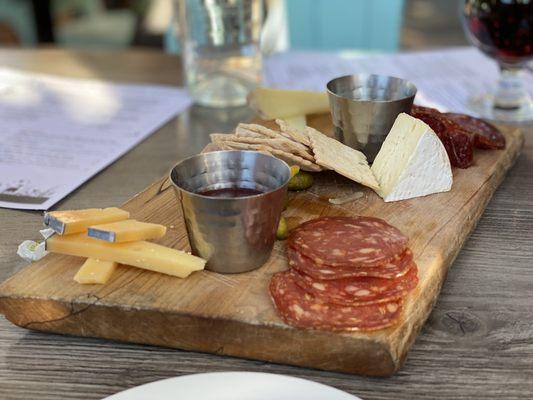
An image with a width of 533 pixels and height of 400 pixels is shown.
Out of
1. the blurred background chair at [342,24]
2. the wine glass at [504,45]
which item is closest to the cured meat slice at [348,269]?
the wine glass at [504,45]

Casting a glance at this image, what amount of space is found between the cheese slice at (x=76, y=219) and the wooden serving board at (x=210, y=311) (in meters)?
0.04

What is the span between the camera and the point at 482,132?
3.76 ft

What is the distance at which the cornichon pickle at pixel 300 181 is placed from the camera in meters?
0.96

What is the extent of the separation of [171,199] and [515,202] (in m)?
0.49

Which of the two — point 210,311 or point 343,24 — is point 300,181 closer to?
point 210,311

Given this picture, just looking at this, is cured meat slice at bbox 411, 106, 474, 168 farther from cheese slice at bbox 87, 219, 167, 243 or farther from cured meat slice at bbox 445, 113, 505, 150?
cheese slice at bbox 87, 219, 167, 243

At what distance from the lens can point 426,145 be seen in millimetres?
927

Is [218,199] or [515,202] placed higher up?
[218,199]

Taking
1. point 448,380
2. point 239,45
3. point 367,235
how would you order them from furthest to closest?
point 239,45 → point 367,235 → point 448,380

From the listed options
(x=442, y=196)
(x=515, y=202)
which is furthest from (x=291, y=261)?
(x=515, y=202)

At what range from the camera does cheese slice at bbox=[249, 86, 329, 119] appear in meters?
1.23

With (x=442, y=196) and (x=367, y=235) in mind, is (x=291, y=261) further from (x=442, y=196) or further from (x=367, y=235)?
(x=442, y=196)

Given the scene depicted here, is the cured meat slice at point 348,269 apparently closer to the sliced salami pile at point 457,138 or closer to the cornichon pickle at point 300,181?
the cornichon pickle at point 300,181

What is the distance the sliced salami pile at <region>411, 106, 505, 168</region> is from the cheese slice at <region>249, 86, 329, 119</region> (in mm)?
183
